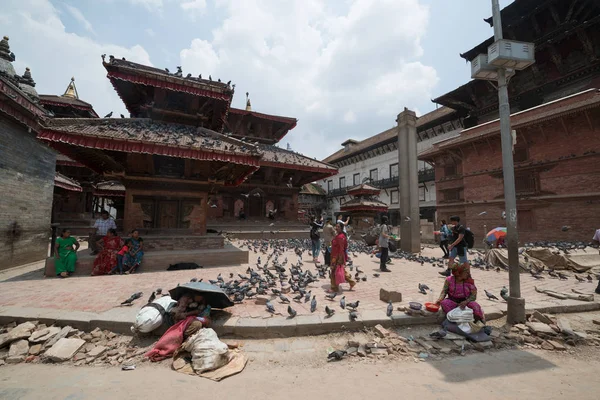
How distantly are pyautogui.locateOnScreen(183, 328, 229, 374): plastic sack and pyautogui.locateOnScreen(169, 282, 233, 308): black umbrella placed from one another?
0.62m

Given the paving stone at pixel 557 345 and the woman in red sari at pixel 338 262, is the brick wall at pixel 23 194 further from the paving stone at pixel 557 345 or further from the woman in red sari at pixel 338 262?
the paving stone at pixel 557 345

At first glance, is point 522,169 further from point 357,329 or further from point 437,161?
point 357,329

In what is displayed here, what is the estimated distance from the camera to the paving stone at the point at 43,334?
3.62 metres

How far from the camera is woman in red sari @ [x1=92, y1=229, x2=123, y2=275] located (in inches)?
280

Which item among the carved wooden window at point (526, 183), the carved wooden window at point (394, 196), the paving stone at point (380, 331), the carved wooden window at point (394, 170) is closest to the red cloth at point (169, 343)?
the paving stone at point (380, 331)

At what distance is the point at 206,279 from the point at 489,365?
606 cm

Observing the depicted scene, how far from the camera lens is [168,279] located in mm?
6660

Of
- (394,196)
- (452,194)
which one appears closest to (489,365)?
A: (452,194)

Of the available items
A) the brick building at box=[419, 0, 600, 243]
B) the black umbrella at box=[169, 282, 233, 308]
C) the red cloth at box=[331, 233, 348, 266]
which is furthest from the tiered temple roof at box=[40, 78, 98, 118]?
the brick building at box=[419, 0, 600, 243]

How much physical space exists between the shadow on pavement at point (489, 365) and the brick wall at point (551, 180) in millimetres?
16627

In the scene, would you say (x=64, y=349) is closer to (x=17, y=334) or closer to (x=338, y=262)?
(x=17, y=334)

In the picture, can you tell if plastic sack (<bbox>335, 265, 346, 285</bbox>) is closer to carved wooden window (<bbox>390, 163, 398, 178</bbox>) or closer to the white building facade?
the white building facade

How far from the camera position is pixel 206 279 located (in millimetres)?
6668

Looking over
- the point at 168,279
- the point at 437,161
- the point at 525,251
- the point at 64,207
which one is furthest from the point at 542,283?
Answer: the point at 64,207
